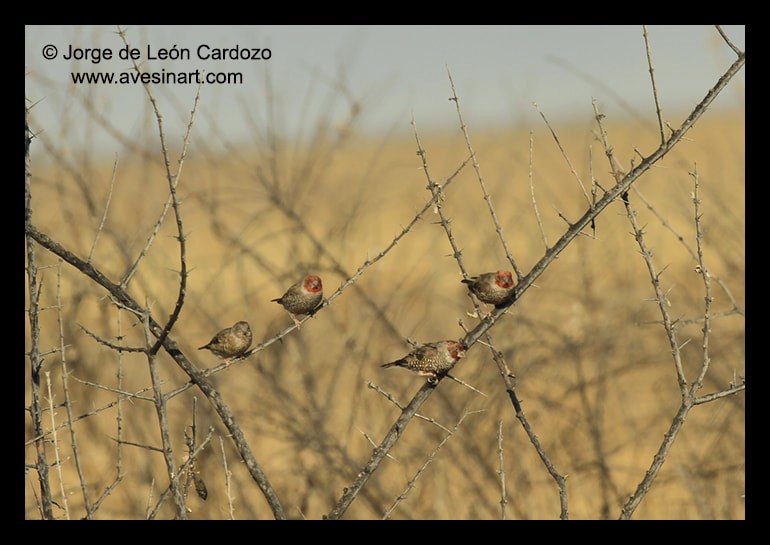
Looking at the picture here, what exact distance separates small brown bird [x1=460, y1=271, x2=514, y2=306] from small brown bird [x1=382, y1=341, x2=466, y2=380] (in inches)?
12.2

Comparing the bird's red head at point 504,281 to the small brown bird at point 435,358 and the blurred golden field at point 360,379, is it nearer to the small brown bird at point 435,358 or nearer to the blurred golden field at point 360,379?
the small brown bird at point 435,358

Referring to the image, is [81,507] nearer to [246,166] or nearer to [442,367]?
[246,166]

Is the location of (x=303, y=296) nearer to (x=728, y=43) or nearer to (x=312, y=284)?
(x=312, y=284)

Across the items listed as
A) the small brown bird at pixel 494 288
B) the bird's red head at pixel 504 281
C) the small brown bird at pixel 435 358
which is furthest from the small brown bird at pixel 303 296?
the bird's red head at pixel 504 281

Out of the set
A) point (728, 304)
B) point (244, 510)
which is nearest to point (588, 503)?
point (728, 304)

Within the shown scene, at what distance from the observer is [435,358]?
14.6ft

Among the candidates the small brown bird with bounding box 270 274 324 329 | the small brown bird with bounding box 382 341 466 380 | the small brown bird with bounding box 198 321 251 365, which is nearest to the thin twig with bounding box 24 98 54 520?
the small brown bird with bounding box 198 321 251 365

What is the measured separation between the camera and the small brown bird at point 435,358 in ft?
14.2

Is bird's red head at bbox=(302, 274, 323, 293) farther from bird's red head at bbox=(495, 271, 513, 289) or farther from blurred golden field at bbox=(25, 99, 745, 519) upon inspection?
bird's red head at bbox=(495, 271, 513, 289)

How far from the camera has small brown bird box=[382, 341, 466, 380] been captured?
434 cm

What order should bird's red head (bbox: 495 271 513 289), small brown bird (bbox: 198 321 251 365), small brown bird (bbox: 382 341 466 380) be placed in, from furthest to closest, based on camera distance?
small brown bird (bbox: 198 321 251 365)
bird's red head (bbox: 495 271 513 289)
small brown bird (bbox: 382 341 466 380)

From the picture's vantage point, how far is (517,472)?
841 cm

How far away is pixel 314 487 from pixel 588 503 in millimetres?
3206

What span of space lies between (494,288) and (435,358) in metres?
0.51
